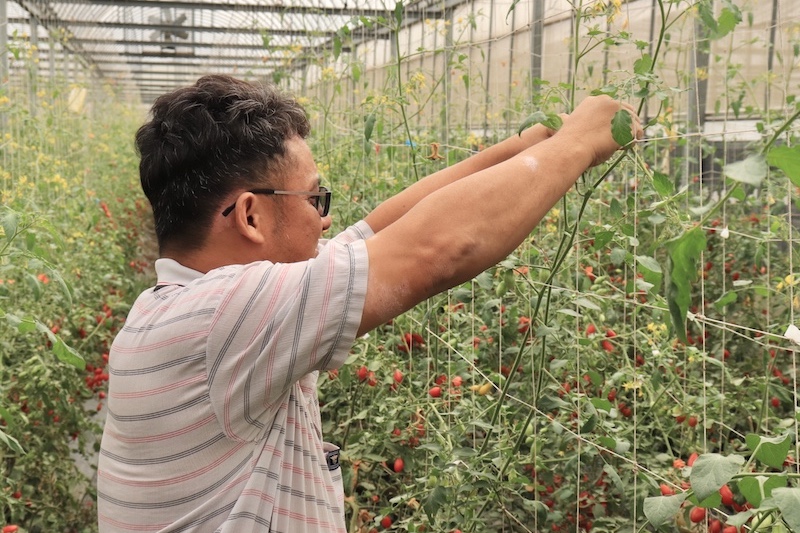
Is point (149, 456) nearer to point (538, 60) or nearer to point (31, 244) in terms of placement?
point (31, 244)

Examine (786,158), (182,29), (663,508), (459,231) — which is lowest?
(663,508)

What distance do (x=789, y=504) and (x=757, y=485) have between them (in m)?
0.17

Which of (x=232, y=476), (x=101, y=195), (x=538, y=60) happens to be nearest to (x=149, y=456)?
(x=232, y=476)

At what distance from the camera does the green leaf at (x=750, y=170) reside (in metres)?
0.73

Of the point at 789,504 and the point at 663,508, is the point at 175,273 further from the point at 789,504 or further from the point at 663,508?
the point at 789,504

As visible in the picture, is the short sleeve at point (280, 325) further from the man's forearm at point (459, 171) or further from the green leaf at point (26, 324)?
the green leaf at point (26, 324)

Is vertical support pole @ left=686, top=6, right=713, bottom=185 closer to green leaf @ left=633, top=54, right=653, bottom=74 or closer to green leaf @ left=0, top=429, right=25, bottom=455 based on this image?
green leaf @ left=633, top=54, right=653, bottom=74

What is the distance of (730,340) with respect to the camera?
2.78 meters

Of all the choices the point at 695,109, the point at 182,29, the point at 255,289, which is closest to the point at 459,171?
the point at 255,289

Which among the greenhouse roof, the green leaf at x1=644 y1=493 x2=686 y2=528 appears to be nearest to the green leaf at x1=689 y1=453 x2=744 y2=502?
the green leaf at x1=644 y1=493 x2=686 y2=528

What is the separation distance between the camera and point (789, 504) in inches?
33.2

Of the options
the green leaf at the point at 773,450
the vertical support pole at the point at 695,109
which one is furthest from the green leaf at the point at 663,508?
the vertical support pole at the point at 695,109

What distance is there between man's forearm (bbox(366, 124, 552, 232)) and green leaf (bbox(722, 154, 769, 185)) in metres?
0.57

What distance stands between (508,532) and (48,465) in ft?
5.03
